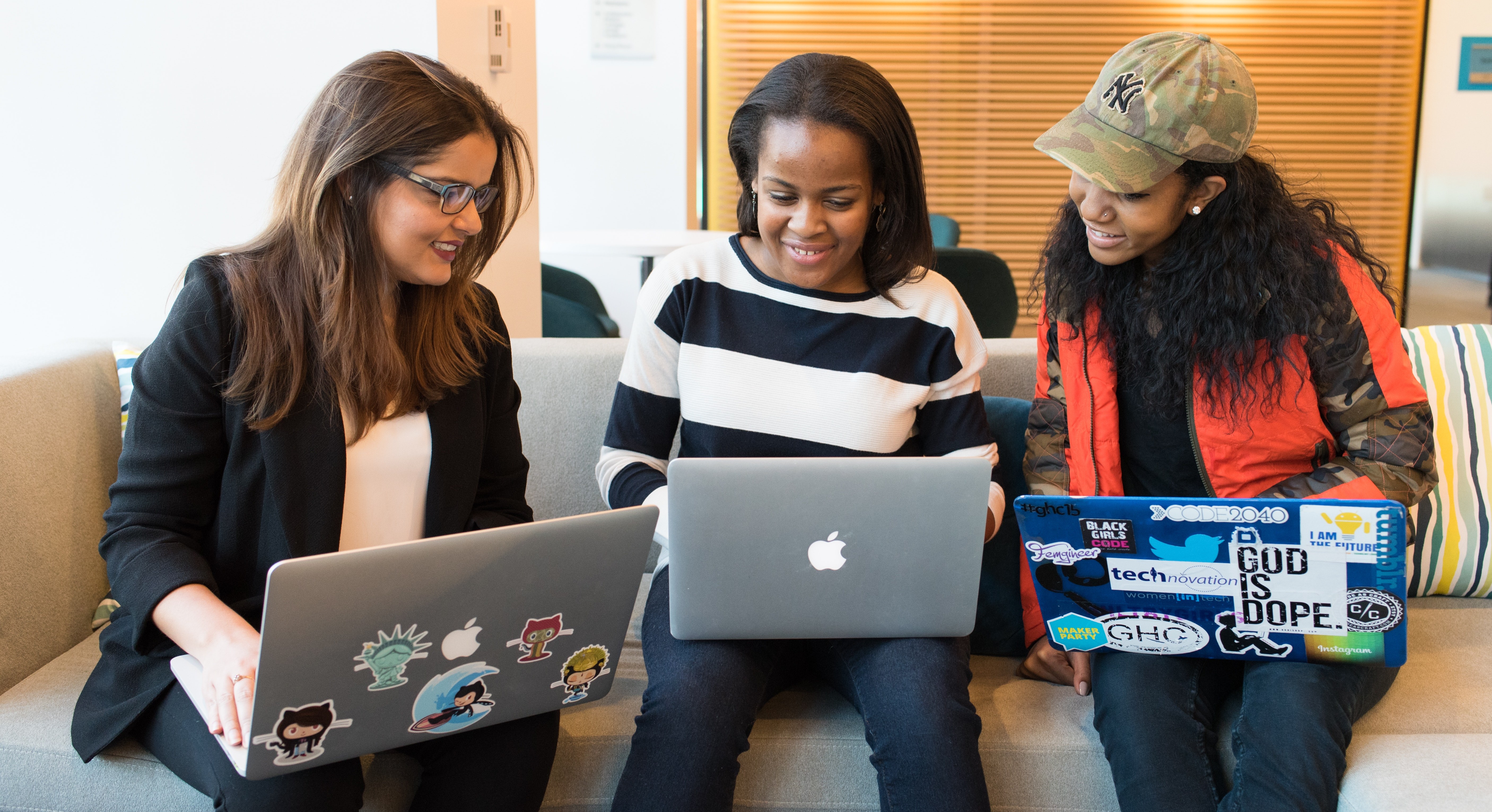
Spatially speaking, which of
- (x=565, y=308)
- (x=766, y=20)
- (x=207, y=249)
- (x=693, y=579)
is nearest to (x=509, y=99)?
(x=207, y=249)

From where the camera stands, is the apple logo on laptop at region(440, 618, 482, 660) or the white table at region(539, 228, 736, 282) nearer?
the apple logo on laptop at region(440, 618, 482, 660)

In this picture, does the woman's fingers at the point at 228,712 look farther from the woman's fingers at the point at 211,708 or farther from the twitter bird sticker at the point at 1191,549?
the twitter bird sticker at the point at 1191,549

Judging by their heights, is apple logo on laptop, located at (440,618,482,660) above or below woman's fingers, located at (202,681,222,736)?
above

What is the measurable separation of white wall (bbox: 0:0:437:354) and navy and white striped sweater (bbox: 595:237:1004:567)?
0.81m

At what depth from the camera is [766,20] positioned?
17.1ft

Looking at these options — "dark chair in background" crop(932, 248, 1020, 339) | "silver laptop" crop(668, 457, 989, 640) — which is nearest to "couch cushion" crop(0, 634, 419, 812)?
"silver laptop" crop(668, 457, 989, 640)

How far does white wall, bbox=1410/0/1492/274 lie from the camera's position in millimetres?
5113

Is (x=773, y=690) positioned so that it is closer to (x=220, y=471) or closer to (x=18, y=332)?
(x=220, y=471)

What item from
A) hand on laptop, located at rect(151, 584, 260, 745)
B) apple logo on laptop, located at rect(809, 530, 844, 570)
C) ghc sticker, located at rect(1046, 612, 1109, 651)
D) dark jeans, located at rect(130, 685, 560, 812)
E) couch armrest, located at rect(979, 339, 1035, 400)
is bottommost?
dark jeans, located at rect(130, 685, 560, 812)

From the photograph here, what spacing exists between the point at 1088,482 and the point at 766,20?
14.1ft

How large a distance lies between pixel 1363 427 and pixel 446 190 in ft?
3.88

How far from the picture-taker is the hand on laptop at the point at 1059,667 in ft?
4.68

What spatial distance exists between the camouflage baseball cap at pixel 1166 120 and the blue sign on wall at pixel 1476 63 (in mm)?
4885

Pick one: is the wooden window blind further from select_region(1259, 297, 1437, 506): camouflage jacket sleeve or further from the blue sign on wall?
select_region(1259, 297, 1437, 506): camouflage jacket sleeve
